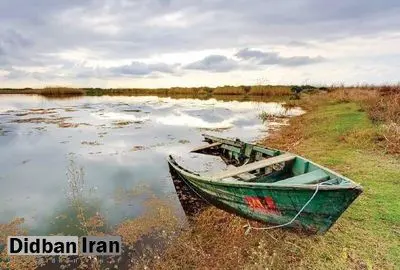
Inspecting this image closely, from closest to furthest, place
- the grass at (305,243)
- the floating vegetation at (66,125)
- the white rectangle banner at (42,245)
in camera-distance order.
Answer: the grass at (305,243) → the white rectangle banner at (42,245) → the floating vegetation at (66,125)

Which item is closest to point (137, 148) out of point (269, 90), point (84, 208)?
point (84, 208)

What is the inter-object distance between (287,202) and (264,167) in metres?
2.62

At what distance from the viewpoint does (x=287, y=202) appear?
550 cm

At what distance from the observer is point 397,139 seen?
12102 mm

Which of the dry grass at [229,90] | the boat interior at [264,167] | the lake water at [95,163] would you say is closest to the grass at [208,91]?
the dry grass at [229,90]

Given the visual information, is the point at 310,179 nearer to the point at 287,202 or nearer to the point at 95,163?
the point at 287,202

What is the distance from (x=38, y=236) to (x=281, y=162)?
530 cm

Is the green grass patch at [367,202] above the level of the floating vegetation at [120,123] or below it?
above

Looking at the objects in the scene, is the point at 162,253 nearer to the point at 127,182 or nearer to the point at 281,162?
the point at 281,162

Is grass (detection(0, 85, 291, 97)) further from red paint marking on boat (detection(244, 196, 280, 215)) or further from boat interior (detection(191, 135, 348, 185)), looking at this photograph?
red paint marking on boat (detection(244, 196, 280, 215))

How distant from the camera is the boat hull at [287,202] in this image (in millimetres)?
5066

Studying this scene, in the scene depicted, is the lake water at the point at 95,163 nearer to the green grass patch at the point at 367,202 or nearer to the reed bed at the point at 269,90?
the green grass patch at the point at 367,202

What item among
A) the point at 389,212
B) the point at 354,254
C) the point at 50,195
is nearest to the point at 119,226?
the point at 50,195

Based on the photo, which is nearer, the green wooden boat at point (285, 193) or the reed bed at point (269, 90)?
the green wooden boat at point (285, 193)
